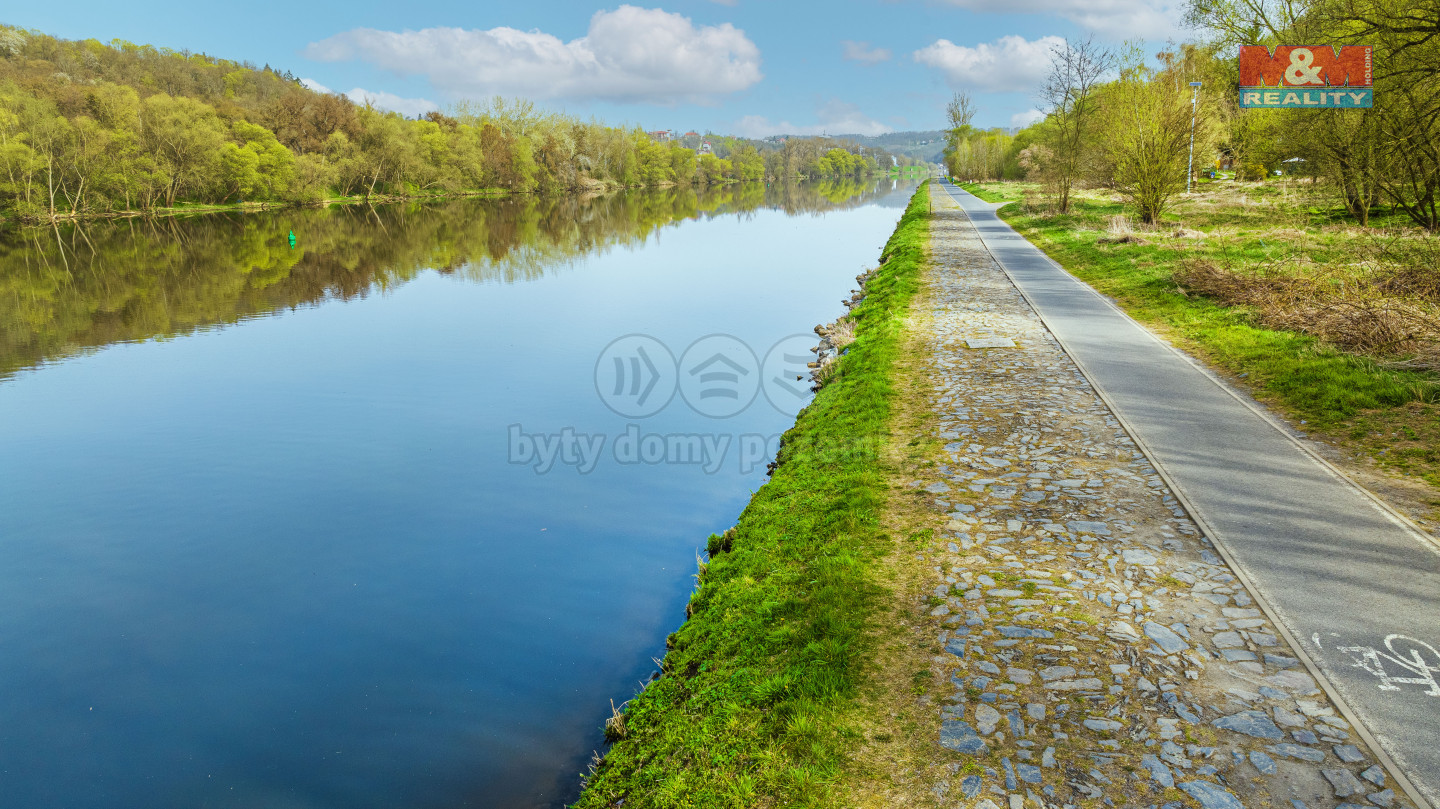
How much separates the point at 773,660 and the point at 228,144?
8015cm

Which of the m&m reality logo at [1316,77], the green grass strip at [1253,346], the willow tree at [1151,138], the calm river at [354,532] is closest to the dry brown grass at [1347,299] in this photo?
the green grass strip at [1253,346]

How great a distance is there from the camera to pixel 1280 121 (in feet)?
101

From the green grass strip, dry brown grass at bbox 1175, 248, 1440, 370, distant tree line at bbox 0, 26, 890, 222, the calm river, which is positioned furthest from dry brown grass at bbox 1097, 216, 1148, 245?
distant tree line at bbox 0, 26, 890, 222

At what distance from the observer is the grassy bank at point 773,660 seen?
15.5ft

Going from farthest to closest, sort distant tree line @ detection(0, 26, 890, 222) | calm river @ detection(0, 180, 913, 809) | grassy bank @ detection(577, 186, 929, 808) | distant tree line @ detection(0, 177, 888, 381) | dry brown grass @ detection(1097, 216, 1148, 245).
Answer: distant tree line @ detection(0, 26, 890, 222), dry brown grass @ detection(1097, 216, 1148, 245), distant tree line @ detection(0, 177, 888, 381), calm river @ detection(0, 180, 913, 809), grassy bank @ detection(577, 186, 929, 808)

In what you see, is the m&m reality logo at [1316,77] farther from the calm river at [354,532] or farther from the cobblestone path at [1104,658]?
the cobblestone path at [1104,658]

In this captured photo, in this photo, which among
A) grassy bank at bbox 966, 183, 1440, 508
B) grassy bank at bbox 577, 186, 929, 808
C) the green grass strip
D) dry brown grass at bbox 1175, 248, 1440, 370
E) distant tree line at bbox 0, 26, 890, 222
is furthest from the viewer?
distant tree line at bbox 0, 26, 890, 222

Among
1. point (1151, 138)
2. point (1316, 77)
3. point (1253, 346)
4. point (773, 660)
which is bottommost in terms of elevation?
point (773, 660)

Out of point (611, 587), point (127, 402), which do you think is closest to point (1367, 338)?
point (611, 587)

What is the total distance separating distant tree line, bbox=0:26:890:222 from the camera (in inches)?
2307

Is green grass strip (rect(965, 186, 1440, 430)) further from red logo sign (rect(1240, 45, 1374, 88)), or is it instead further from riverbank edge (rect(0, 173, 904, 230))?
riverbank edge (rect(0, 173, 904, 230))

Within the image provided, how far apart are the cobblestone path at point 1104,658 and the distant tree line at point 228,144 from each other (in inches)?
2755

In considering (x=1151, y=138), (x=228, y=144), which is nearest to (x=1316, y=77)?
(x=1151, y=138)

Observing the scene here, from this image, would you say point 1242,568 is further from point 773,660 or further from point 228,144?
point 228,144
